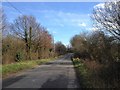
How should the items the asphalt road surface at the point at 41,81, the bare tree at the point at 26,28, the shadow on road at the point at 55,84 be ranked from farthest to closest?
the bare tree at the point at 26,28, the asphalt road surface at the point at 41,81, the shadow on road at the point at 55,84

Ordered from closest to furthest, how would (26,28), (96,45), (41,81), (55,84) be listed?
(55,84) → (41,81) → (96,45) → (26,28)

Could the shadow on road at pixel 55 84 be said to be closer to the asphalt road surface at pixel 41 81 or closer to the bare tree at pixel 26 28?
the asphalt road surface at pixel 41 81

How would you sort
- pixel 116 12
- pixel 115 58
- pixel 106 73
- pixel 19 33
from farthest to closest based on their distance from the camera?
pixel 19 33 < pixel 116 12 < pixel 115 58 < pixel 106 73

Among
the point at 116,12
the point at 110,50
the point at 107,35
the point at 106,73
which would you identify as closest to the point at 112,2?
the point at 116,12

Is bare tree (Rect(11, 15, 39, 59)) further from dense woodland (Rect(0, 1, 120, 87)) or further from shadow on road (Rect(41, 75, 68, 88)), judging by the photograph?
shadow on road (Rect(41, 75, 68, 88))

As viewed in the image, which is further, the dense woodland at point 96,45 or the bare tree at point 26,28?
the bare tree at point 26,28

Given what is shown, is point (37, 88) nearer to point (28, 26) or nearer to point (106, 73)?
point (106, 73)

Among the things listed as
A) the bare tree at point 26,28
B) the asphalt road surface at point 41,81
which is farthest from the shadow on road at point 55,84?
the bare tree at point 26,28

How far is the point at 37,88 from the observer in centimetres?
1639

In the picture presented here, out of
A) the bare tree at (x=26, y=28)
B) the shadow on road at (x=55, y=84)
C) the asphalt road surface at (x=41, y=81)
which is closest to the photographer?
the shadow on road at (x=55, y=84)

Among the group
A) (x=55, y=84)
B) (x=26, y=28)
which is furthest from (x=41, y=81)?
(x=26, y=28)

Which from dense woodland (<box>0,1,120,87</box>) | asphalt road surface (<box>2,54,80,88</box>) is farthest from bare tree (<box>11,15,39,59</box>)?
asphalt road surface (<box>2,54,80,88</box>)

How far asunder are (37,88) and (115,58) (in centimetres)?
793

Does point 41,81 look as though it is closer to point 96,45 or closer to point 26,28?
point 96,45
